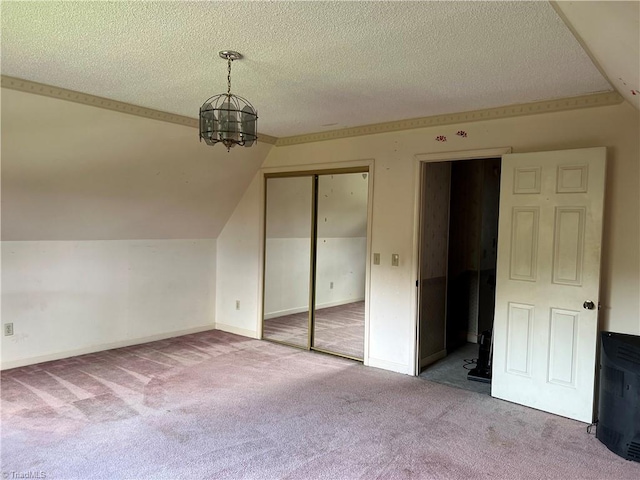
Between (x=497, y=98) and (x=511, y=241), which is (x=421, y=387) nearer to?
(x=511, y=241)

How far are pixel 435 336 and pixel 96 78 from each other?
3.79 metres

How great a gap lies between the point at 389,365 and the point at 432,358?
564mm

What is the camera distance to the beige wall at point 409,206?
3.03m

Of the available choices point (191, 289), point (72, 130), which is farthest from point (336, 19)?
point (191, 289)

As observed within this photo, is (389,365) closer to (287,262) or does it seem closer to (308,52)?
(287,262)

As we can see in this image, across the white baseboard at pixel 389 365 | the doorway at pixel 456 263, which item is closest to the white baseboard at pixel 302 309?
the white baseboard at pixel 389 365

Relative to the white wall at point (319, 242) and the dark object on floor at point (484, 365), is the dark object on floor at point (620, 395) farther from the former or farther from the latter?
the white wall at point (319, 242)

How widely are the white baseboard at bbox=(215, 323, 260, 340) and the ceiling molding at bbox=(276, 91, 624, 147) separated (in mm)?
2337

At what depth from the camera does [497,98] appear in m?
3.26

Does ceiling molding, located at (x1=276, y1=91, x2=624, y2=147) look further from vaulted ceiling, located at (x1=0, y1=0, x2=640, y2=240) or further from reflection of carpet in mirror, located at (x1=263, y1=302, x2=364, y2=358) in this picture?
reflection of carpet in mirror, located at (x1=263, y1=302, x2=364, y2=358)

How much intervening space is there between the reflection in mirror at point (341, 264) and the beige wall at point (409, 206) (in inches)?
11.2

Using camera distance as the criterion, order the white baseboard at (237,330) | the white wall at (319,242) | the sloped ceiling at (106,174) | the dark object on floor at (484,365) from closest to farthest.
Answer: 1. the sloped ceiling at (106,174)
2. the dark object on floor at (484,365)
3. the white wall at (319,242)
4. the white baseboard at (237,330)

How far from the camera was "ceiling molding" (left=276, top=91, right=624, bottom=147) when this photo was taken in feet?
10.1

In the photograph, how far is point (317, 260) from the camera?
4820 mm
